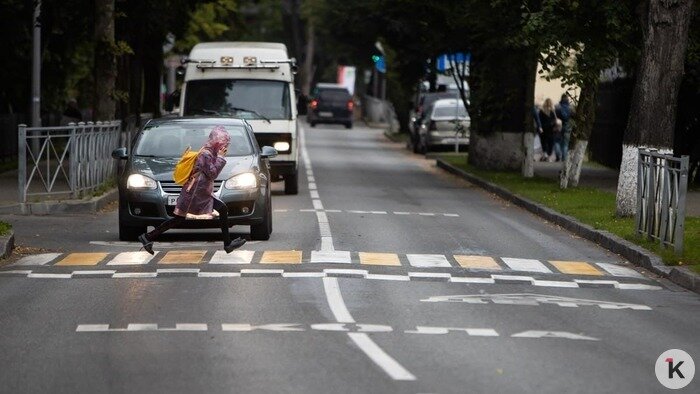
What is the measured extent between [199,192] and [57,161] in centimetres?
769

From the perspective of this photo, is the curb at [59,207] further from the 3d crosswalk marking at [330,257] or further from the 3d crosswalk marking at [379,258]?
the 3d crosswalk marking at [379,258]

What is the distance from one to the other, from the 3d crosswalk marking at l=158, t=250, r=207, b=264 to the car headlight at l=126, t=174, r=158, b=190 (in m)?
1.36

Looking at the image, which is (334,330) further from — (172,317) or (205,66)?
(205,66)

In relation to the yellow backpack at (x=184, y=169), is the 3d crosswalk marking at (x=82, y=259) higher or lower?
lower

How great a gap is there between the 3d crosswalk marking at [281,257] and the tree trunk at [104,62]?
48.3ft

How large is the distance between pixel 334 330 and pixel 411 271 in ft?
15.2

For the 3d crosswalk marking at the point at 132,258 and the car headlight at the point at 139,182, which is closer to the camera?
the 3d crosswalk marking at the point at 132,258

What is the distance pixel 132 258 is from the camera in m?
17.4

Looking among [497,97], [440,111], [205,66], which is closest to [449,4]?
[497,97]

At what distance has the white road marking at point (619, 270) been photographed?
1673 cm

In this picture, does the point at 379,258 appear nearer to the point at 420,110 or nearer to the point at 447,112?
the point at 447,112

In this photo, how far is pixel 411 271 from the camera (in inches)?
637

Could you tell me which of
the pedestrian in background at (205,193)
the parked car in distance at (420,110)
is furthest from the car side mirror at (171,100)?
the parked car in distance at (420,110)

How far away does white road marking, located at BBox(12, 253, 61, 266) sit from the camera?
16984mm
